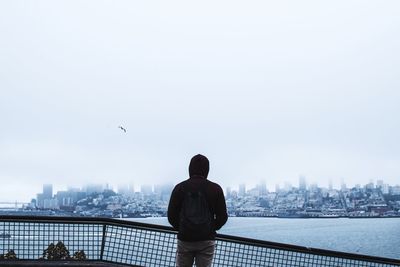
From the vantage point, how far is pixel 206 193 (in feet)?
18.2

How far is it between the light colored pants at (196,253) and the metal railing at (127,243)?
1.13 m

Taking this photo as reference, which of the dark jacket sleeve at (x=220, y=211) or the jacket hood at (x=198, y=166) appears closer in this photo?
the dark jacket sleeve at (x=220, y=211)

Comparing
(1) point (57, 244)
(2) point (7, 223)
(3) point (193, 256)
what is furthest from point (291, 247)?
(2) point (7, 223)

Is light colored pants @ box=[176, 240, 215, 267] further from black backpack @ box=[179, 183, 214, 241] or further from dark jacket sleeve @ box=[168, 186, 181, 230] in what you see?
dark jacket sleeve @ box=[168, 186, 181, 230]

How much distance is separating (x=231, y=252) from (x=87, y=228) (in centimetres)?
208

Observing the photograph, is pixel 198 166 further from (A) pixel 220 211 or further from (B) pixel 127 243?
(B) pixel 127 243

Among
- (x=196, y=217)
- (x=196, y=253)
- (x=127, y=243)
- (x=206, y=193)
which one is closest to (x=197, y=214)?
(x=196, y=217)

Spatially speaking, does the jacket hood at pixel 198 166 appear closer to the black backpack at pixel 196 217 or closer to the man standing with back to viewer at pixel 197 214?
the man standing with back to viewer at pixel 197 214

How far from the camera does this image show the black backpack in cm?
550

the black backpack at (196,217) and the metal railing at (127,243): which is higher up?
the black backpack at (196,217)

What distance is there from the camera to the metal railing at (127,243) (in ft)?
22.5

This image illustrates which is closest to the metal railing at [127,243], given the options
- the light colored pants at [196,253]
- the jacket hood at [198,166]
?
the light colored pants at [196,253]

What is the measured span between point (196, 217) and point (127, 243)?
68.7 inches

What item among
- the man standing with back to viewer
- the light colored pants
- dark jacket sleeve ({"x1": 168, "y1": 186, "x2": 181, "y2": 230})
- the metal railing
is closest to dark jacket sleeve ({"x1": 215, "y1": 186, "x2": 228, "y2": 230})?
the man standing with back to viewer
